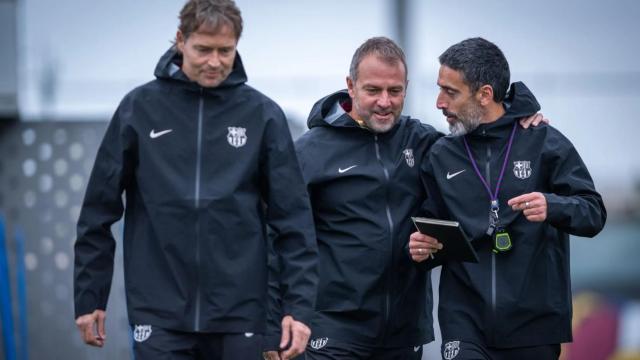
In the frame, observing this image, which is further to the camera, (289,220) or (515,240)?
(515,240)

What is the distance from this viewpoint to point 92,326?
489cm

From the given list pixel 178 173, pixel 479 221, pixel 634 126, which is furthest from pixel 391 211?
pixel 634 126

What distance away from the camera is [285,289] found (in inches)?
197

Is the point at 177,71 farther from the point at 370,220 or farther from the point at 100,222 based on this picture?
the point at 370,220

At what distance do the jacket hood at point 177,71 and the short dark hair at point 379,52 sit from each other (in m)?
1.07

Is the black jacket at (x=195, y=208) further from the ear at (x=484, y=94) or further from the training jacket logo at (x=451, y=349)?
the ear at (x=484, y=94)

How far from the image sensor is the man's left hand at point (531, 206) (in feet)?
17.2

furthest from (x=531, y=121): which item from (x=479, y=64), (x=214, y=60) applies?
(x=214, y=60)

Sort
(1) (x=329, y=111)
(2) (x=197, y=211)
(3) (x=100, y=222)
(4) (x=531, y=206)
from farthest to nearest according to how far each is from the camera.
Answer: (1) (x=329, y=111), (4) (x=531, y=206), (3) (x=100, y=222), (2) (x=197, y=211)

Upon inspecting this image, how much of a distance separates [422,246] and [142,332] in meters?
1.38

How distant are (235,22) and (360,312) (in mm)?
1644

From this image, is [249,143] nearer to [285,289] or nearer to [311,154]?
[285,289]

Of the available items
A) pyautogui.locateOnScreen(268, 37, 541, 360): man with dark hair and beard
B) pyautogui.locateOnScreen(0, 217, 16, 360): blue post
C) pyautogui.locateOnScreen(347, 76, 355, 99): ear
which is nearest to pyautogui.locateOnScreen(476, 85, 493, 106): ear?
pyautogui.locateOnScreen(268, 37, 541, 360): man with dark hair and beard

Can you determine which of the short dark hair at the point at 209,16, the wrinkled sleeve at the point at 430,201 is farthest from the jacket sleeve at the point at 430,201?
the short dark hair at the point at 209,16
